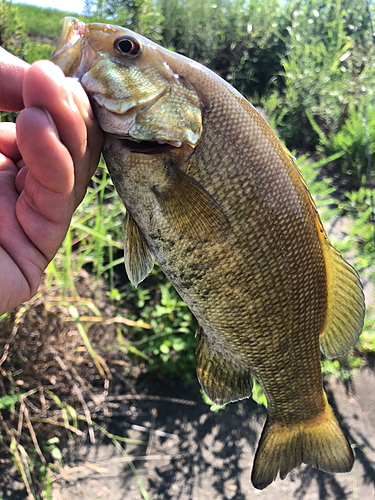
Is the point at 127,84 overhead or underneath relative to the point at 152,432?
overhead

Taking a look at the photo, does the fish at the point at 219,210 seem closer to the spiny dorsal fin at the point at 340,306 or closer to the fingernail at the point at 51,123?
the spiny dorsal fin at the point at 340,306

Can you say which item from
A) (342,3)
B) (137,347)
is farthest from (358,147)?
(137,347)

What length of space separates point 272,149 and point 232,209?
0.74ft

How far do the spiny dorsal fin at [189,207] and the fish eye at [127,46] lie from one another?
304mm

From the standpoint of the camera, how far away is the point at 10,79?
1.12 meters

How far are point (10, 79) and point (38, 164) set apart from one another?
496 millimetres

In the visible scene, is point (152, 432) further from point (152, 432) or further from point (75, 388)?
point (75, 388)

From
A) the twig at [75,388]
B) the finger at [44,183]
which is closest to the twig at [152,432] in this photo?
the twig at [75,388]

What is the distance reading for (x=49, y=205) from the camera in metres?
0.95

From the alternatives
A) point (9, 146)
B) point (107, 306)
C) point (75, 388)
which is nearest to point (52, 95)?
point (9, 146)

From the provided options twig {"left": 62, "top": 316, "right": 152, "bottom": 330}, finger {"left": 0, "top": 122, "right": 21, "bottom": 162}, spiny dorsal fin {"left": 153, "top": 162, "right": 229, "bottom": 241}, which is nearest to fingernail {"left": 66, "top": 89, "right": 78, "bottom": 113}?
spiny dorsal fin {"left": 153, "top": 162, "right": 229, "bottom": 241}

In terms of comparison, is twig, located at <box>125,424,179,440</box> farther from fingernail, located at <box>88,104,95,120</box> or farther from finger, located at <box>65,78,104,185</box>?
fingernail, located at <box>88,104,95,120</box>

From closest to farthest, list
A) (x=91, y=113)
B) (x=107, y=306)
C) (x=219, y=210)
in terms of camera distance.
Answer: (x=91, y=113)
(x=219, y=210)
(x=107, y=306)

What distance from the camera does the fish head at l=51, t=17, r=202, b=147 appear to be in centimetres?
88
